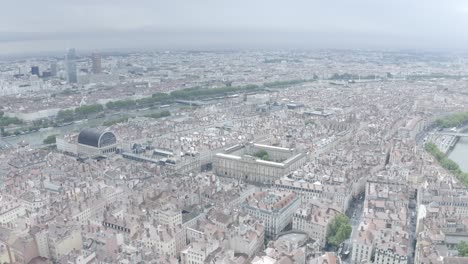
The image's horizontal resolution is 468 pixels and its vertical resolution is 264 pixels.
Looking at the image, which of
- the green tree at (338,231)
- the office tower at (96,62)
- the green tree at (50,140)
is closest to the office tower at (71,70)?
the office tower at (96,62)

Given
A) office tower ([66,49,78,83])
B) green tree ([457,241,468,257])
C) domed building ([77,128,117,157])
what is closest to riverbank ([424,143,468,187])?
green tree ([457,241,468,257])

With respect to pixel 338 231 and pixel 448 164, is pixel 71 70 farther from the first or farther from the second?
pixel 338 231

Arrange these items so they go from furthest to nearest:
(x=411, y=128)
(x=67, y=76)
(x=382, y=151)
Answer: (x=67, y=76)
(x=411, y=128)
(x=382, y=151)

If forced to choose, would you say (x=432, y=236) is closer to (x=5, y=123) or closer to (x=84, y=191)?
(x=84, y=191)

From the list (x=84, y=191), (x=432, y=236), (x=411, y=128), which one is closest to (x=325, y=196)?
(x=432, y=236)

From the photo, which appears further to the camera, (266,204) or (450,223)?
(266,204)

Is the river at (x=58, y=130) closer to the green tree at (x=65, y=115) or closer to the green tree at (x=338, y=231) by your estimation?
the green tree at (x=65, y=115)
